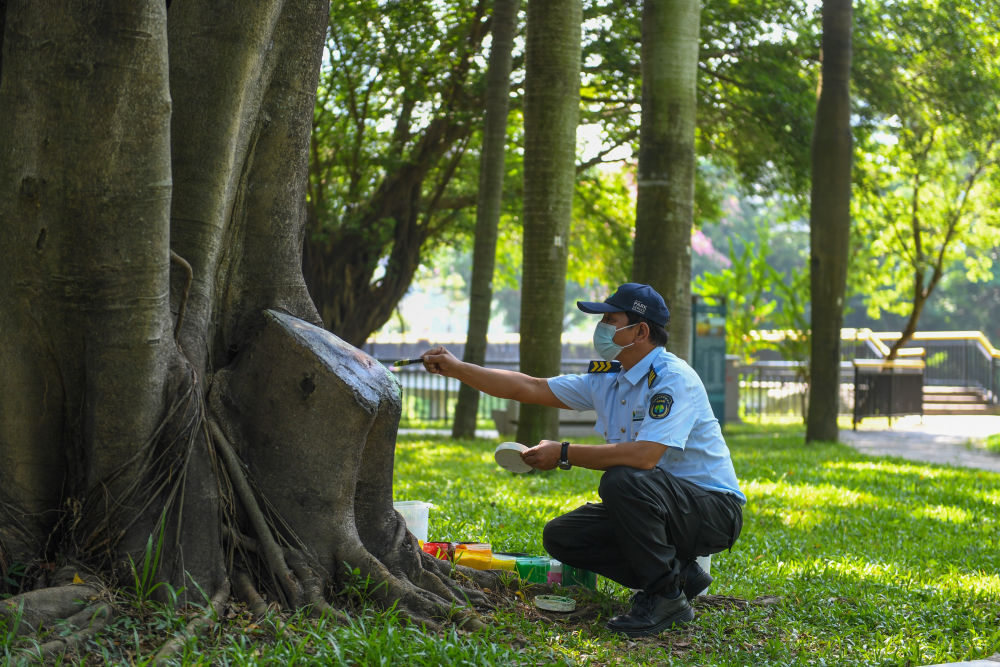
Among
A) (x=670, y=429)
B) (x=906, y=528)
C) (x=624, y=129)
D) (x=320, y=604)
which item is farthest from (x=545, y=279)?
(x=624, y=129)

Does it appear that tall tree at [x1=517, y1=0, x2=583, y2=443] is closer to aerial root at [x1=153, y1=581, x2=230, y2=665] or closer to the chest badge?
the chest badge

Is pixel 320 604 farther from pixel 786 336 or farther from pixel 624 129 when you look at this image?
pixel 786 336

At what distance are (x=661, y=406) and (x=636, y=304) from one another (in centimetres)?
52

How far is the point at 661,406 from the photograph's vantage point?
482 centimetres

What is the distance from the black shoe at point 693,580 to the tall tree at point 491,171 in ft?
30.9

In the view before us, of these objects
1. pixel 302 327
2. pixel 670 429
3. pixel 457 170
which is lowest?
pixel 670 429

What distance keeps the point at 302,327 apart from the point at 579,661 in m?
1.82

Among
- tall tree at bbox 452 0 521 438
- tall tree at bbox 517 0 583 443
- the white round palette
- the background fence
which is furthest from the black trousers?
the background fence

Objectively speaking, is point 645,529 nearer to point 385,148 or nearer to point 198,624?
point 198,624

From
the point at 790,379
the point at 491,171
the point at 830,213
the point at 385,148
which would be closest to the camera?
the point at 491,171

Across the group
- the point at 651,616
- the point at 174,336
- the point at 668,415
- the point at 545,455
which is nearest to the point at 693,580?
the point at 651,616

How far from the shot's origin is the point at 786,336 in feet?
81.5

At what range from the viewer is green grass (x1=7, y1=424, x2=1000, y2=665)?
3992mm

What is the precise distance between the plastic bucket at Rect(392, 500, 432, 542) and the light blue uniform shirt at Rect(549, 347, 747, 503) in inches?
43.8
